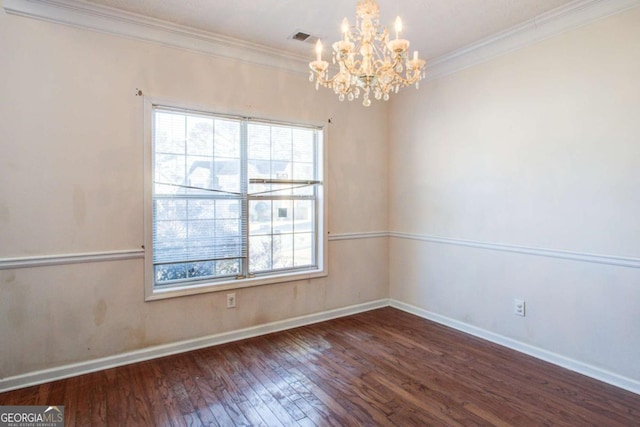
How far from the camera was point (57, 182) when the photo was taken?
2535 millimetres

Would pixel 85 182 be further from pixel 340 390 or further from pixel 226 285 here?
pixel 340 390

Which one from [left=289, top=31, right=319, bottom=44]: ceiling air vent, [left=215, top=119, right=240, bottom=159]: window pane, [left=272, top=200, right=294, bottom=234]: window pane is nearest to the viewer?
[left=289, top=31, right=319, bottom=44]: ceiling air vent

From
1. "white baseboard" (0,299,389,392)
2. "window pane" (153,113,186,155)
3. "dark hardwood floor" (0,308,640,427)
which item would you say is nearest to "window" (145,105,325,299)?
"window pane" (153,113,186,155)

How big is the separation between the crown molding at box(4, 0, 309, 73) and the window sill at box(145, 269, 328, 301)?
2.03 meters

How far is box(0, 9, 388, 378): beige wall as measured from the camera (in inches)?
95.3

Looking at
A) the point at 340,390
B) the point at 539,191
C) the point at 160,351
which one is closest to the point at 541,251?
the point at 539,191

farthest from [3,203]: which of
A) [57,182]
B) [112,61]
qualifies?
[112,61]

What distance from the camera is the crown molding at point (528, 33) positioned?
251 cm

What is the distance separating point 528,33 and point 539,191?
1300mm

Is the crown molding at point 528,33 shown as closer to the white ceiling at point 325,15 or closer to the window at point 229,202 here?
the white ceiling at point 325,15

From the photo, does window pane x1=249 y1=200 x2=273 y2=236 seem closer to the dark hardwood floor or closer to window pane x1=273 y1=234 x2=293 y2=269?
window pane x1=273 y1=234 x2=293 y2=269

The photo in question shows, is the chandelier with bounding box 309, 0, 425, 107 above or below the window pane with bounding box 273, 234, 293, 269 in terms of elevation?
above

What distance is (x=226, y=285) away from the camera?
320cm

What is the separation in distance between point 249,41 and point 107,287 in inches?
93.8
